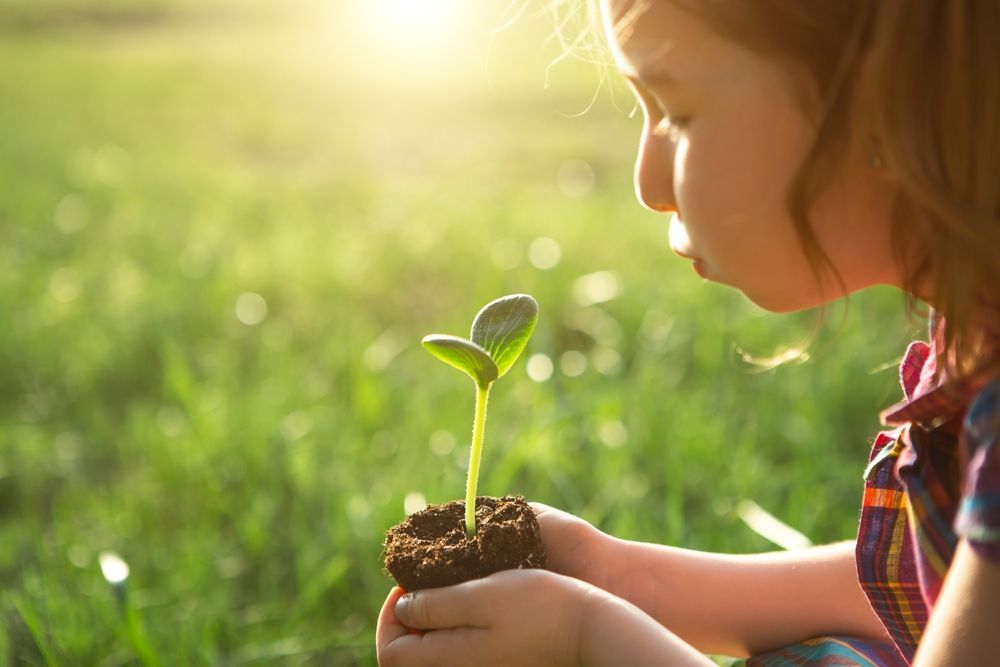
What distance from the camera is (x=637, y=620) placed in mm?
998

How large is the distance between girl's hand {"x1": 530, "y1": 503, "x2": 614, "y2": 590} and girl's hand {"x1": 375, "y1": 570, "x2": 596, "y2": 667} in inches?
6.4

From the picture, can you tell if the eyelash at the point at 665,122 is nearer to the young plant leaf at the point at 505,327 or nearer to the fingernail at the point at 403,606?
the young plant leaf at the point at 505,327

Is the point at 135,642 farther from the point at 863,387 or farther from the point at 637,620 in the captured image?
the point at 863,387

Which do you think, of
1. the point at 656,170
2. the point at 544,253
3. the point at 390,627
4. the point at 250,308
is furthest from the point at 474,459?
the point at 544,253

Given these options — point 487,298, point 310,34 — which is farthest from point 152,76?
point 487,298

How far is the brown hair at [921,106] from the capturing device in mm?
867

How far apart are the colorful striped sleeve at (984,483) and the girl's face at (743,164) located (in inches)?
6.9

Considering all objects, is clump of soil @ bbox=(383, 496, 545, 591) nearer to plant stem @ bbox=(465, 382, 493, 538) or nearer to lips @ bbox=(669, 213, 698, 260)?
plant stem @ bbox=(465, 382, 493, 538)

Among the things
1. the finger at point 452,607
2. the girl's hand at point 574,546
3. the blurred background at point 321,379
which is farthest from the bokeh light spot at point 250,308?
the finger at point 452,607

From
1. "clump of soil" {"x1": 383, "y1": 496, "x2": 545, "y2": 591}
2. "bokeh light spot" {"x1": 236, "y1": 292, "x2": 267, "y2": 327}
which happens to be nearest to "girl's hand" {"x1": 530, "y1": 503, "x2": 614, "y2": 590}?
"clump of soil" {"x1": 383, "y1": 496, "x2": 545, "y2": 591}

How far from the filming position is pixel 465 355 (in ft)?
3.24

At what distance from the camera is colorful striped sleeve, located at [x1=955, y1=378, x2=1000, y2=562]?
0.84m

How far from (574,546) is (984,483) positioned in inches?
18.5

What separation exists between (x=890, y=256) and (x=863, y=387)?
1414mm
